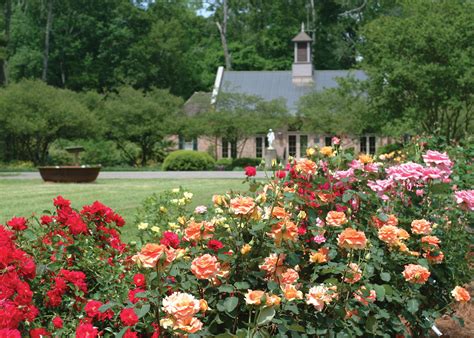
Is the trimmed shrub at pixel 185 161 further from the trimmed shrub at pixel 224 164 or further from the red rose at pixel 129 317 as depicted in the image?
the red rose at pixel 129 317

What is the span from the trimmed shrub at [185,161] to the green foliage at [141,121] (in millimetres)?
4743

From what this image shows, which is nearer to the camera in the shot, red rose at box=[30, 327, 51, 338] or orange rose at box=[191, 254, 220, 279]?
orange rose at box=[191, 254, 220, 279]

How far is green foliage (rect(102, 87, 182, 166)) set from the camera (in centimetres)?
3256

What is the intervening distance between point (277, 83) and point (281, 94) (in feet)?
3.79

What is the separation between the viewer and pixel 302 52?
40.2 meters

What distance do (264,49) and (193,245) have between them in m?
47.0

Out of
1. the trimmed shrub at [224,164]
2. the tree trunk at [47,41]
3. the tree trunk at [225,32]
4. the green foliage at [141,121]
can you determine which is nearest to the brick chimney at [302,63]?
the tree trunk at [225,32]

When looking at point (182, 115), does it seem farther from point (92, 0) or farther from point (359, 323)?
point (359, 323)

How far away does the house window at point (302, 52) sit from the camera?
4009 cm

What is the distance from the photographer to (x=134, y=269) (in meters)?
3.00

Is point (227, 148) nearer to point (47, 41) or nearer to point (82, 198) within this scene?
point (47, 41)

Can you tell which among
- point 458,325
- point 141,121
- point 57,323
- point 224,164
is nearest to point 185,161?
point 224,164

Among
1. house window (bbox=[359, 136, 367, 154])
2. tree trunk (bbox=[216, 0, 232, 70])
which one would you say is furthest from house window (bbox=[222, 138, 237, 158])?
tree trunk (bbox=[216, 0, 232, 70])

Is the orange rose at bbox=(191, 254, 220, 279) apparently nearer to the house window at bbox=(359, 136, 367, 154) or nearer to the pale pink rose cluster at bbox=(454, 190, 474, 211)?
the pale pink rose cluster at bbox=(454, 190, 474, 211)
